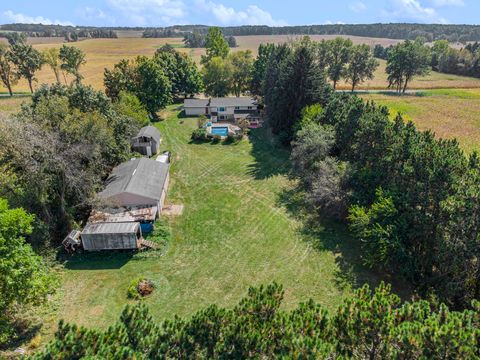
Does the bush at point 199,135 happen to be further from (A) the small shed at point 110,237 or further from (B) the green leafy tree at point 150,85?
(A) the small shed at point 110,237

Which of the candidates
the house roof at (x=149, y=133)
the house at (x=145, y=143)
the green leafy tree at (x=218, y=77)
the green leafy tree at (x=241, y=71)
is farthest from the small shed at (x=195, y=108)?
the house at (x=145, y=143)

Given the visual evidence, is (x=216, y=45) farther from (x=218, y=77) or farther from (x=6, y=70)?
(x=6, y=70)

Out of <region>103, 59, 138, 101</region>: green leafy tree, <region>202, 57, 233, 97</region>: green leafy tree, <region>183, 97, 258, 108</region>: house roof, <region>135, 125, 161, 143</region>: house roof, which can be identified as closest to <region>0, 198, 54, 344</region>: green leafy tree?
<region>135, 125, 161, 143</region>: house roof

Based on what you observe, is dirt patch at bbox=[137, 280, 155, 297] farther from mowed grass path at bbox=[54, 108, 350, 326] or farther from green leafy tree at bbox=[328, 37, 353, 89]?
green leafy tree at bbox=[328, 37, 353, 89]

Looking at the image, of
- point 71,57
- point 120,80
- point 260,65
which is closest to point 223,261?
point 120,80

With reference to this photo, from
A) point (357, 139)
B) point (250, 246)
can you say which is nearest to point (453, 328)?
point (250, 246)

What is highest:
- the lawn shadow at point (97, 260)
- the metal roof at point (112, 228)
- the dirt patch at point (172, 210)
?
the metal roof at point (112, 228)

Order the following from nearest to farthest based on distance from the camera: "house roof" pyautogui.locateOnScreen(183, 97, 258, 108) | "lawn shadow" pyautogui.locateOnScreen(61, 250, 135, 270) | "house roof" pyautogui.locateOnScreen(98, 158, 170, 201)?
"lawn shadow" pyautogui.locateOnScreen(61, 250, 135, 270) → "house roof" pyautogui.locateOnScreen(98, 158, 170, 201) → "house roof" pyautogui.locateOnScreen(183, 97, 258, 108)
